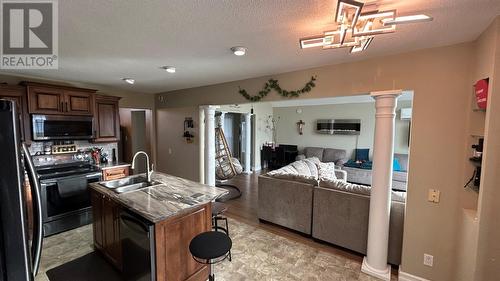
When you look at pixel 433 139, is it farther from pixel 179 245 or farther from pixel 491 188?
pixel 179 245

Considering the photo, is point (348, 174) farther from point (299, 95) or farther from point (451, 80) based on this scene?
point (451, 80)

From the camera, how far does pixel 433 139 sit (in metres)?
2.16

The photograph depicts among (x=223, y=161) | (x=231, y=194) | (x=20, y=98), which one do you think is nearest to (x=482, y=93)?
(x=231, y=194)

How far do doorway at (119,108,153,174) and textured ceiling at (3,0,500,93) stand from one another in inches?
107

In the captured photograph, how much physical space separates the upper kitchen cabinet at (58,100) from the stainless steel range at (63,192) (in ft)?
2.71

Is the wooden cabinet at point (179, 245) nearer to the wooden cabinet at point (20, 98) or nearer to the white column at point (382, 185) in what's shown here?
the white column at point (382, 185)

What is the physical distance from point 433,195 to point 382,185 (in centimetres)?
44

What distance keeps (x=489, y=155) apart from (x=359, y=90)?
1316mm

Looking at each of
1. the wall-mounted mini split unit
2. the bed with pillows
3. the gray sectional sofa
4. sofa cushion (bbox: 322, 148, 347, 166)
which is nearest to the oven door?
the gray sectional sofa

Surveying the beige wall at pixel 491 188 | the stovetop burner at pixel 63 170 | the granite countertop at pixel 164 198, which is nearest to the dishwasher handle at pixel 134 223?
the granite countertop at pixel 164 198

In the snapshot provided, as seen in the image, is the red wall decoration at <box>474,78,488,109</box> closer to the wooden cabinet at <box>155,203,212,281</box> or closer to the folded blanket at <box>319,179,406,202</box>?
the folded blanket at <box>319,179,406,202</box>

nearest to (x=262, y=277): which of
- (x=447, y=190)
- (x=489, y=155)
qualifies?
(x=447, y=190)

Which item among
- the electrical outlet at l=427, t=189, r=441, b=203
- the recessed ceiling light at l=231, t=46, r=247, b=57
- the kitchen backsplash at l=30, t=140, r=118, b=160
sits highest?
the recessed ceiling light at l=231, t=46, r=247, b=57

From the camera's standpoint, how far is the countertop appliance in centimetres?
318
